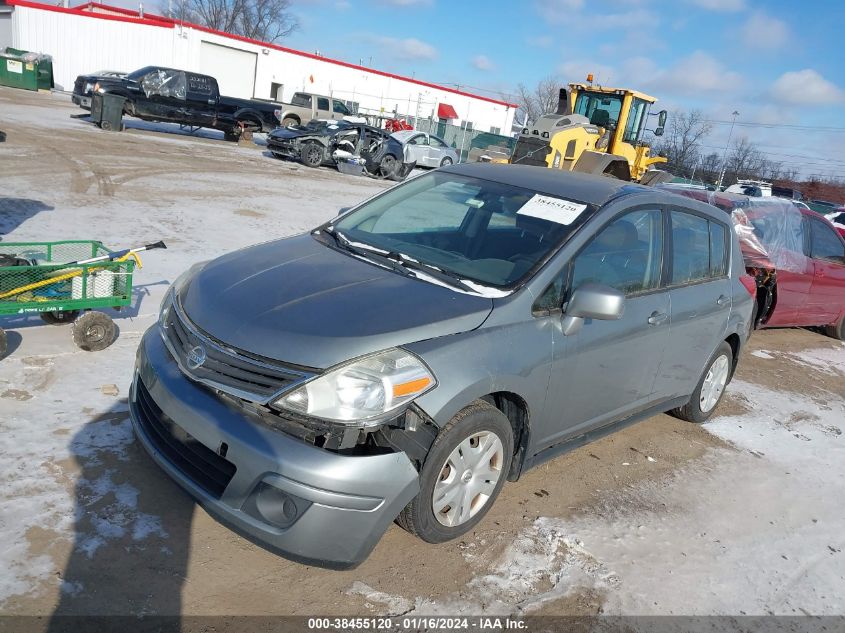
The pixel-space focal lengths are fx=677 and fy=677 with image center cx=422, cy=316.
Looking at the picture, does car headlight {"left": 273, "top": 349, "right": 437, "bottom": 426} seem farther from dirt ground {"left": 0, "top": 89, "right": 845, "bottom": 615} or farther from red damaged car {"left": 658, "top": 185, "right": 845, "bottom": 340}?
red damaged car {"left": 658, "top": 185, "right": 845, "bottom": 340}

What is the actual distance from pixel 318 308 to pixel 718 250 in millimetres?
3335

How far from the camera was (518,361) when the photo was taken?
10.7 ft

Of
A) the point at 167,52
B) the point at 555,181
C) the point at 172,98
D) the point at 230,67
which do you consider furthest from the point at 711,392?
the point at 230,67

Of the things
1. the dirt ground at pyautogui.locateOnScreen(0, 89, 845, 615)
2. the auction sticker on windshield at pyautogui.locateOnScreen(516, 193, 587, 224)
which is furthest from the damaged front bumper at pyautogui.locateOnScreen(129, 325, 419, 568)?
the auction sticker on windshield at pyautogui.locateOnScreen(516, 193, 587, 224)

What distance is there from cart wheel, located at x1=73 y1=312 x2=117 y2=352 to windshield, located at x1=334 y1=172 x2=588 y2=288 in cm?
190

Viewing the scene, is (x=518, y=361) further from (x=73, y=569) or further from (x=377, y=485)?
(x=73, y=569)

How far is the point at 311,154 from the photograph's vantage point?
63.6ft

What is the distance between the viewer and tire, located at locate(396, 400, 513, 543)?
299 centimetres

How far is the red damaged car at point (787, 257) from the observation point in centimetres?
763

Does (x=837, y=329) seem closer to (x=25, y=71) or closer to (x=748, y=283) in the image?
(x=748, y=283)

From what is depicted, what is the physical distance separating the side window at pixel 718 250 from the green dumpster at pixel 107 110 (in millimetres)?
18469

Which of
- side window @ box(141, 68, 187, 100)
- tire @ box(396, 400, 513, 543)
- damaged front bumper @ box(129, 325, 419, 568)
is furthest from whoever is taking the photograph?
side window @ box(141, 68, 187, 100)

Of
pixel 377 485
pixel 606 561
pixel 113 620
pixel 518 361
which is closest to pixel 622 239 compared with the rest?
pixel 518 361

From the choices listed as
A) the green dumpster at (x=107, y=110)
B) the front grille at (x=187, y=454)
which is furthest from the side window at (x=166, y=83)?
the front grille at (x=187, y=454)
